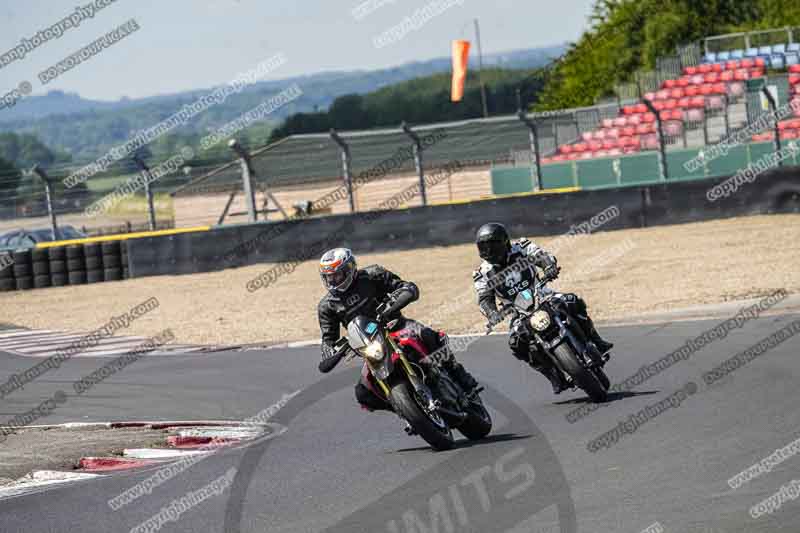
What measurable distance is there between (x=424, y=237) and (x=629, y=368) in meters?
13.8

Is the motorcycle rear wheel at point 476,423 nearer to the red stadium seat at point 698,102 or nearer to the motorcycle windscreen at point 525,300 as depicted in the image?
the motorcycle windscreen at point 525,300

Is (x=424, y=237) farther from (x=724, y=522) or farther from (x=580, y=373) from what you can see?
(x=724, y=522)

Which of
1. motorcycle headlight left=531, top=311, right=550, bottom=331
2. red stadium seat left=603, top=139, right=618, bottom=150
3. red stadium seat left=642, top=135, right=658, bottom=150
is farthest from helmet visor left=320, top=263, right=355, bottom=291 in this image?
red stadium seat left=603, top=139, right=618, bottom=150

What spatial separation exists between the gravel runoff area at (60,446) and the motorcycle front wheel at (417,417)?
3047 millimetres

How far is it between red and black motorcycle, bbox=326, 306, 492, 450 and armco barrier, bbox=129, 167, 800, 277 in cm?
1614

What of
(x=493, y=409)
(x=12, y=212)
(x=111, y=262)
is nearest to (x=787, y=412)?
(x=493, y=409)

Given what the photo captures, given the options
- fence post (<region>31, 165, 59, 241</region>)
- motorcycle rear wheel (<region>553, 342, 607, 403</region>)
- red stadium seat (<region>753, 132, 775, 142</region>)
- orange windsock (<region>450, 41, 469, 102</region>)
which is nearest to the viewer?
motorcycle rear wheel (<region>553, 342, 607, 403</region>)

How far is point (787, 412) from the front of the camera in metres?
9.64

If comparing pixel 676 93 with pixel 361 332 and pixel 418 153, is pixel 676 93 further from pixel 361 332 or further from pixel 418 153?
pixel 361 332

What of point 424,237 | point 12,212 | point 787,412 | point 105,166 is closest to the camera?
point 787,412

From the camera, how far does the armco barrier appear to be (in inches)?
1007

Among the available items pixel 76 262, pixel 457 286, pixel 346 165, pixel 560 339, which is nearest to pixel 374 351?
pixel 560 339

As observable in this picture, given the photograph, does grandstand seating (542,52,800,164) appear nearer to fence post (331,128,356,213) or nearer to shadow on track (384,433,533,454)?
fence post (331,128,356,213)

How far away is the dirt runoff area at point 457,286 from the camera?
19.0 m
